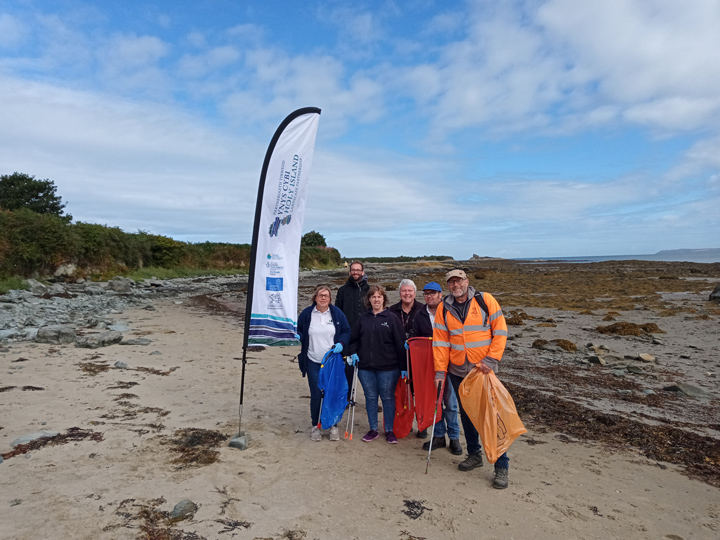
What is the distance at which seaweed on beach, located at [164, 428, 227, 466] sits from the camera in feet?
14.7

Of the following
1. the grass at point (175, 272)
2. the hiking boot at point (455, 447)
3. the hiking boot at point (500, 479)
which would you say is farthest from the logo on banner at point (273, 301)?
the grass at point (175, 272)

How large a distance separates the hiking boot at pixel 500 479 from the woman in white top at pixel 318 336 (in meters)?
1.93

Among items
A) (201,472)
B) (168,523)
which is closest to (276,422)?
(201,472)

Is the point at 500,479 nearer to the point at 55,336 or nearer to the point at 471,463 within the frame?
the point at 471,463

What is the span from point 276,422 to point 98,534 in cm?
276

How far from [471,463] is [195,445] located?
3001 mm

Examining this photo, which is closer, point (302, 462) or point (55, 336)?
point (302, 462)

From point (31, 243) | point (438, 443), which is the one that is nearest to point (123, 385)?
point (438, 443)

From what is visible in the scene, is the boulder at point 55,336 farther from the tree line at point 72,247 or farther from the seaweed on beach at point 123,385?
the tree line at point 72,247

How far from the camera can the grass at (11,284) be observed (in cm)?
1865

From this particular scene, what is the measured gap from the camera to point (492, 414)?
419 centimetres

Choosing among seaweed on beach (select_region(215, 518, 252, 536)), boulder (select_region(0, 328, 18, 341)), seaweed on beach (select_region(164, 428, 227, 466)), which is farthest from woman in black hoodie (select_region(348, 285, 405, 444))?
boulder (select_region(0, 328, 18, 341))

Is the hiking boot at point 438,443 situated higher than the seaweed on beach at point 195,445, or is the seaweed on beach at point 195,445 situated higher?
the seaweed on beach at point 195,445

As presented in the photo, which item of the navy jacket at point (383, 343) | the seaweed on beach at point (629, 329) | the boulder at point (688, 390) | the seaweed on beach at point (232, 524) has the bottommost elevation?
the seaweed on beach at point (232, 524)
